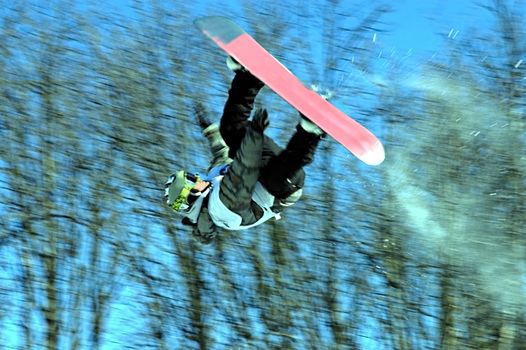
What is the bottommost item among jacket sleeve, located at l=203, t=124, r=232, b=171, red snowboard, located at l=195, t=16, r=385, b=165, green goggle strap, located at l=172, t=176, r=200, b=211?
green goggle strap, located at l=172, t=176, r=200, b=211

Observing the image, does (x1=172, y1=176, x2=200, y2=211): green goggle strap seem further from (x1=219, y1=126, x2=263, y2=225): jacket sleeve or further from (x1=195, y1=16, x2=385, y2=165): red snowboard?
(x1=195, y1=16, x2=385, y2=165): red snowboard

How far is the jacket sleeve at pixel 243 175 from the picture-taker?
346 cm

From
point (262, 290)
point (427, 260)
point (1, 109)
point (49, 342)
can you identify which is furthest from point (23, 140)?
point (427, 260)

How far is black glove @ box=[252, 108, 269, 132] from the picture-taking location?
337cm

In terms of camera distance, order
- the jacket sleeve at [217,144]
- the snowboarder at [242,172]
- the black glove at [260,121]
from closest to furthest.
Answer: the black glove at [260,121] < the snowboarder at [242,172] < the jacket sleeve at [217,144]

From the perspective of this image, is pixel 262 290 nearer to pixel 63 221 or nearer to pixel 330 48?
pixel 63 221

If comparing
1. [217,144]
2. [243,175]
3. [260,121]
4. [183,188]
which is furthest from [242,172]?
[183,188]

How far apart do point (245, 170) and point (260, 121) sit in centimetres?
33

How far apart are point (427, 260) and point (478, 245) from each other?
67cm

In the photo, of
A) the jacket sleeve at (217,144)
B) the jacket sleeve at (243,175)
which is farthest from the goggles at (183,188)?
the jacket sleeve at (243,175)

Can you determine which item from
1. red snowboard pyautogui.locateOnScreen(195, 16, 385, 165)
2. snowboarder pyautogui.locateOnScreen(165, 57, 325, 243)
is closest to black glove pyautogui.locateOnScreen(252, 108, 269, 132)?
snowboarder pyautogui.locateOnScreen(165, 57, 325, 243)

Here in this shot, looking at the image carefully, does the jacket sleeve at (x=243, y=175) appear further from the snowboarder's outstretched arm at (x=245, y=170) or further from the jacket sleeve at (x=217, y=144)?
the jacket sleeve at (x=217, y=144)

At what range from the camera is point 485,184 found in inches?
312

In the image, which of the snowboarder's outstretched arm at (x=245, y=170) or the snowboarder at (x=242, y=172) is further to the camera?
the snowboarder at (x=242, y=172)
